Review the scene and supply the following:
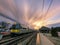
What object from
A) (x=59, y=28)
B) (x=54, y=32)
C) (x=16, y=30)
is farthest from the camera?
(x=59, y=28)

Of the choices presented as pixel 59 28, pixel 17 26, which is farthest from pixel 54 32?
pixel 59 28

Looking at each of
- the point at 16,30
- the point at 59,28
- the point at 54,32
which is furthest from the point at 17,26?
the point at 59,28

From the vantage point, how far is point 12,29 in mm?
39719

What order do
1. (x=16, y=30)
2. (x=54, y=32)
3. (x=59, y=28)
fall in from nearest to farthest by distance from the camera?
(x=16, y=30), (x=54, y=32), (x=59, y=28)

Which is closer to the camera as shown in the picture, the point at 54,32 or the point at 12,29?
the point at 12,29

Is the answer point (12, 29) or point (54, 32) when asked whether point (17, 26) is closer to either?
point (12, 29)

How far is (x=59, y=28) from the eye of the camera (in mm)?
89875

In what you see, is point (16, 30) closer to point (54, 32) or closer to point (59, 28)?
point (54, 32)

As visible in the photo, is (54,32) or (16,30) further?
(54,32)

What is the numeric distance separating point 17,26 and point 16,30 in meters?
1.46

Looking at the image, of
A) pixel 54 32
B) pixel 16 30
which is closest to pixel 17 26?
pixel 16 30

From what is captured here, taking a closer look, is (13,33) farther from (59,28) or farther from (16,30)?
(59,28)

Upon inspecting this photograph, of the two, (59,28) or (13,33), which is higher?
(59,28)

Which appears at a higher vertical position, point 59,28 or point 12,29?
point 59,28
